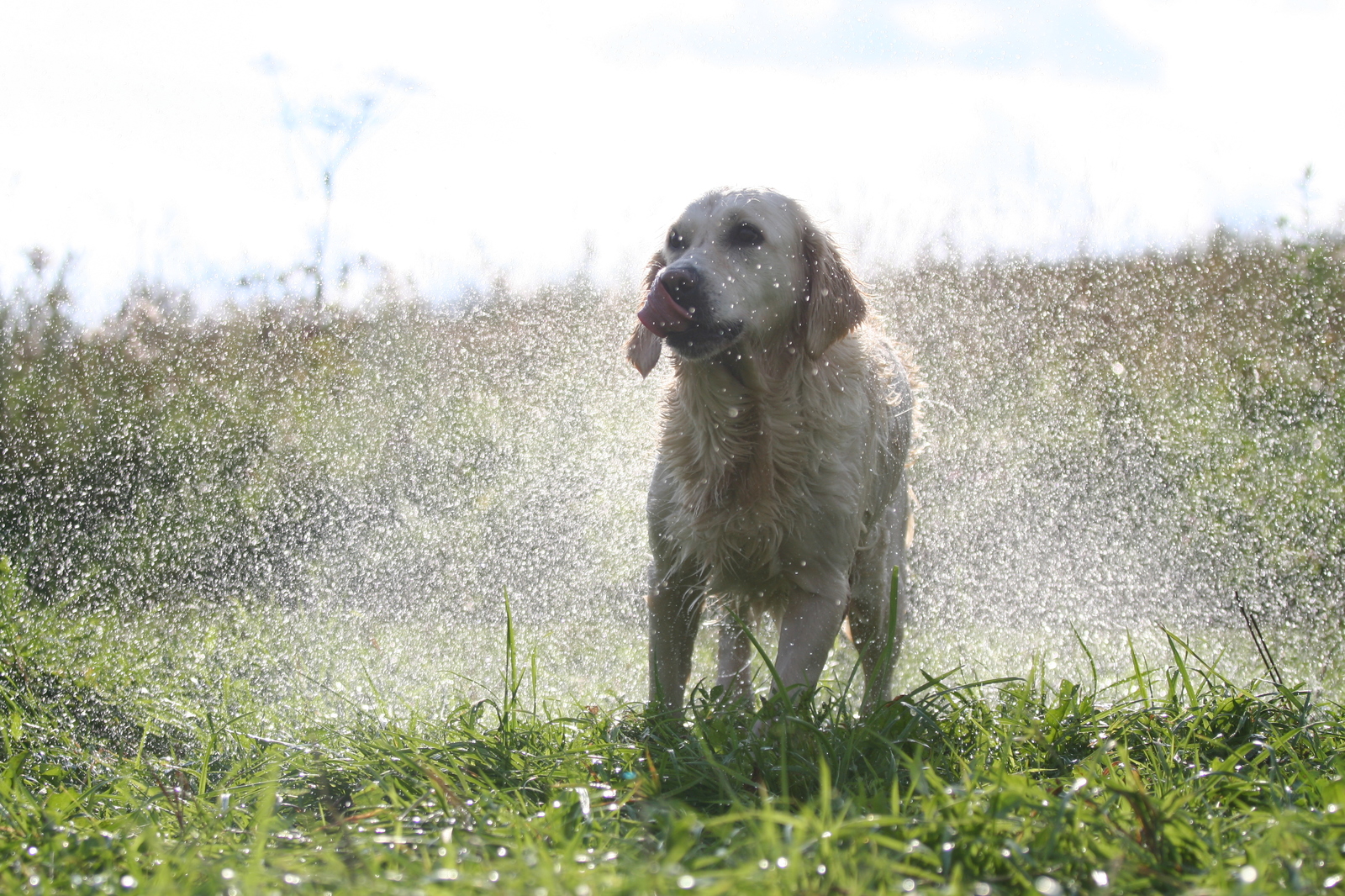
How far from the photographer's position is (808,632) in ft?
9.02

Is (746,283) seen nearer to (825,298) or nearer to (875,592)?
(825,298)

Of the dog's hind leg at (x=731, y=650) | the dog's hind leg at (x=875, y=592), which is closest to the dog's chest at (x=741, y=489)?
the dog's hind leg at (x=731, y=650)

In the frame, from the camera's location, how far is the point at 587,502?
5039 millimetres

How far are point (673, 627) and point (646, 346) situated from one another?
88 centimetres

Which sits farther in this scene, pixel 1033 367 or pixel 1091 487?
pixel 1033 367

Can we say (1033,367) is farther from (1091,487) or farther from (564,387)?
(564,387)

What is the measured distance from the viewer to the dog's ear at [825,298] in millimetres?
2998

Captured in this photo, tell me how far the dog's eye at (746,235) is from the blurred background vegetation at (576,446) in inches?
Answer: 37.1

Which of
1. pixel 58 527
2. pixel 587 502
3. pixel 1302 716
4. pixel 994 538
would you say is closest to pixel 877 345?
pixel 1302 716

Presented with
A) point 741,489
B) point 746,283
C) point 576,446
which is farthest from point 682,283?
point 576,446

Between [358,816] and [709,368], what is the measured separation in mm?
1583

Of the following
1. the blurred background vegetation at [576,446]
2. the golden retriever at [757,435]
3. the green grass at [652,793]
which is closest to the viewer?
the green grass at [652,793]

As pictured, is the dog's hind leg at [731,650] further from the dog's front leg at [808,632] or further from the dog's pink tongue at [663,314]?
the dog's pink tongue at [663,314]

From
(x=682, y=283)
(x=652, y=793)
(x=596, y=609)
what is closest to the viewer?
(x=652, y=793)
